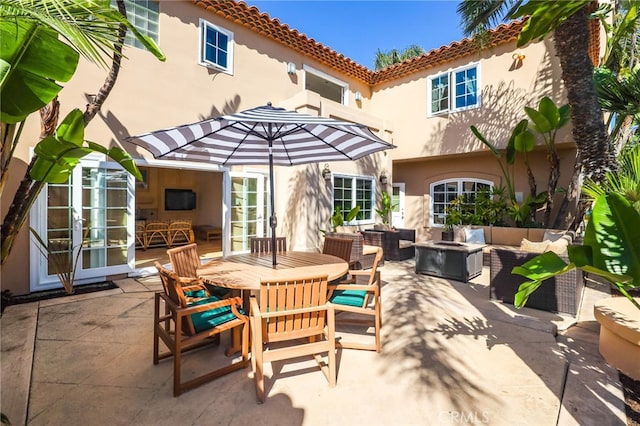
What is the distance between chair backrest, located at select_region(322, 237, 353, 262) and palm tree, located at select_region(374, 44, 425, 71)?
1846 cm

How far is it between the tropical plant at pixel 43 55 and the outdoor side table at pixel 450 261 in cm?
678

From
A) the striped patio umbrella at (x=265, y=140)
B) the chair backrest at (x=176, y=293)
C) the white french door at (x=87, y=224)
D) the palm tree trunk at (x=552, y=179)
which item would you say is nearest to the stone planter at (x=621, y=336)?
the striped patio umbrella at (x=265, y=140)

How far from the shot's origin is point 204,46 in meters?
7.98

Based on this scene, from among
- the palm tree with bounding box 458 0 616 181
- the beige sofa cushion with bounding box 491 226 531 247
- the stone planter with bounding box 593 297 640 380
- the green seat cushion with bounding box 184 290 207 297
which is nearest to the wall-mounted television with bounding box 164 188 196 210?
the green seat cushion with bounding box 184 290 207 297

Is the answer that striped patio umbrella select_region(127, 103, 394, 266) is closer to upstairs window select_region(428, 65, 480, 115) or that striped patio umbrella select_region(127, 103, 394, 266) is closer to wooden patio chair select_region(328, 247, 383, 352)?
wooden patio chair select_region(328, 247, 383, 352)

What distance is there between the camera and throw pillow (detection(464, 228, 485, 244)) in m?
9.41

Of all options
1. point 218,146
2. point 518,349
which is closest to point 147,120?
point 218,146

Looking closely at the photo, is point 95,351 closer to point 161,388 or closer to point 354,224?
point 161,388

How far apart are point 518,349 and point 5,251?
5056 millimetres

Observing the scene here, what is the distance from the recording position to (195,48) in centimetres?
782

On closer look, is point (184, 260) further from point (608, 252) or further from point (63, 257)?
point (608, 252)

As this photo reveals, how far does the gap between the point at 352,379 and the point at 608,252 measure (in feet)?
8.19

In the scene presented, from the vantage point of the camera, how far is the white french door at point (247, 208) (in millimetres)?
8641

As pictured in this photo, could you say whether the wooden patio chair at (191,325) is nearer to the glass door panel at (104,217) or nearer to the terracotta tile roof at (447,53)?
the glass door panel at (104,217)
